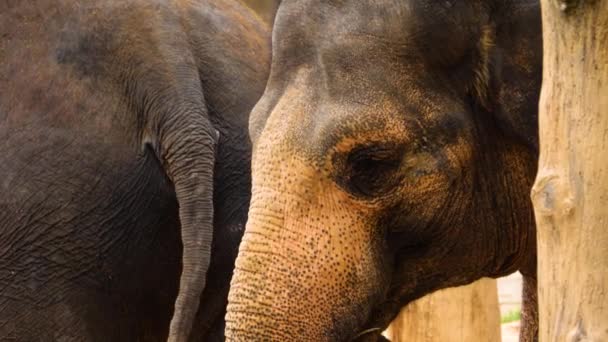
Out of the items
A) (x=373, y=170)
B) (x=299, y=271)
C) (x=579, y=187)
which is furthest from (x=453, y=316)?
(x=579, y=187)

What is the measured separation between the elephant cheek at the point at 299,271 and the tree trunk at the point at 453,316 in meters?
2.33

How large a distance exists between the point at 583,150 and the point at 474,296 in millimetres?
2899

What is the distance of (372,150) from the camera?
3.29 metres

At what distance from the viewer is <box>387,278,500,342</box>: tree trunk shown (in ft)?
18.3

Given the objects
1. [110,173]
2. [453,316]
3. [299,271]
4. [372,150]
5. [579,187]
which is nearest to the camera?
[579,187]

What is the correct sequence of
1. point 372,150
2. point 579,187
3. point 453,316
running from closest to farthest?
point 579,187 → point 372,150 → point 453,316

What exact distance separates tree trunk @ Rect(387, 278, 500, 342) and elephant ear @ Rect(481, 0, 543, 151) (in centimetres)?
227

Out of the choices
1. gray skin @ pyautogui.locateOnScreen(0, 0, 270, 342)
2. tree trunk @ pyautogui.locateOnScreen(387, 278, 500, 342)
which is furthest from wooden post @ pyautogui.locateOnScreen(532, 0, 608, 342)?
tree trunk @ pyautogui.locateOnScreen(387, 278, 500, 342)

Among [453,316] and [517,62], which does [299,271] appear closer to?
[517,62]

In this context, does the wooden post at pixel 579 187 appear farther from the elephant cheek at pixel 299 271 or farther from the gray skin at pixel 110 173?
the gray skin at pixel 110 173

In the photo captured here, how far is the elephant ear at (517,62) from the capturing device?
3.29 metres

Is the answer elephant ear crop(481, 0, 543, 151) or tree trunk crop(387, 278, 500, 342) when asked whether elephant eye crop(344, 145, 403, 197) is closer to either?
elephant ear crop(481, 0, 543, 151)

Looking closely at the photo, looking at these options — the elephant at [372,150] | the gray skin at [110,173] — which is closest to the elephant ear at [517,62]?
the elephant at [372,150]

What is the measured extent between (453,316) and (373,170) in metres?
2.37
